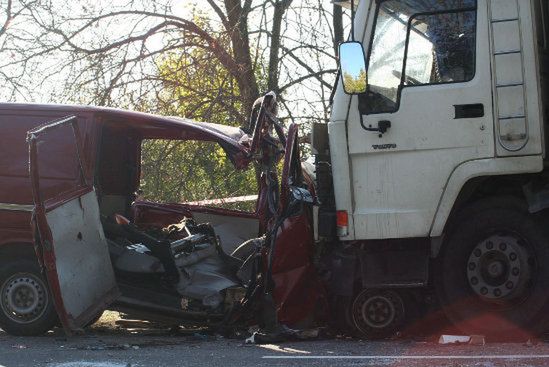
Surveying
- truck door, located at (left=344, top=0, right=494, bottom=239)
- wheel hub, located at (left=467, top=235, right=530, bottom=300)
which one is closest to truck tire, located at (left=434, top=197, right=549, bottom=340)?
wheel hub, located at (left=467, top=235, right=530, bottom=300)

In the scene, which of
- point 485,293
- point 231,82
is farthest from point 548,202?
point 231,82

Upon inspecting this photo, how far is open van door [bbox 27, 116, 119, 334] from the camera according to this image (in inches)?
265

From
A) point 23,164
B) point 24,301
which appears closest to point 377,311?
point 24,301

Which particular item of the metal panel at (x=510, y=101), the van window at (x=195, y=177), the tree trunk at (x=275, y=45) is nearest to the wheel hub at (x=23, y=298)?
the metal panel at (x=510, y=101)

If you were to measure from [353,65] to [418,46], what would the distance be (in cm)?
59

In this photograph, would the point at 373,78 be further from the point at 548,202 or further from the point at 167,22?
the point at 167,22

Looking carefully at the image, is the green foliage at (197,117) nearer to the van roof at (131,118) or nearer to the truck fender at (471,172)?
the van roof at (131,118)

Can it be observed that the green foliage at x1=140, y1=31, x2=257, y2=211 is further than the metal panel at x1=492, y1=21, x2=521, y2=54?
Yes

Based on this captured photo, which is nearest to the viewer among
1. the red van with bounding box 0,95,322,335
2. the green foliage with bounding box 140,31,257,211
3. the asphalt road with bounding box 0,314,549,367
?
the asphalt road with bounding box 0,314,549,367

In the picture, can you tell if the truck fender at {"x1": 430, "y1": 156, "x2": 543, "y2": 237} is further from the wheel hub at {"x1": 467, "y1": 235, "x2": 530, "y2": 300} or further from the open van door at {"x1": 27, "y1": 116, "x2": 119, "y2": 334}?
the open van door at {"x1": 27, "y1": 116, "x2": 119, "y2": 334}

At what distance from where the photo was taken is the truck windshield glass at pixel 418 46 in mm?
6336

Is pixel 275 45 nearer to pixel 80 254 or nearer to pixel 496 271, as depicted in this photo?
pixel 80 254

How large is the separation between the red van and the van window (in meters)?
5.14

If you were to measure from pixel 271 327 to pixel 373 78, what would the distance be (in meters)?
2.31
